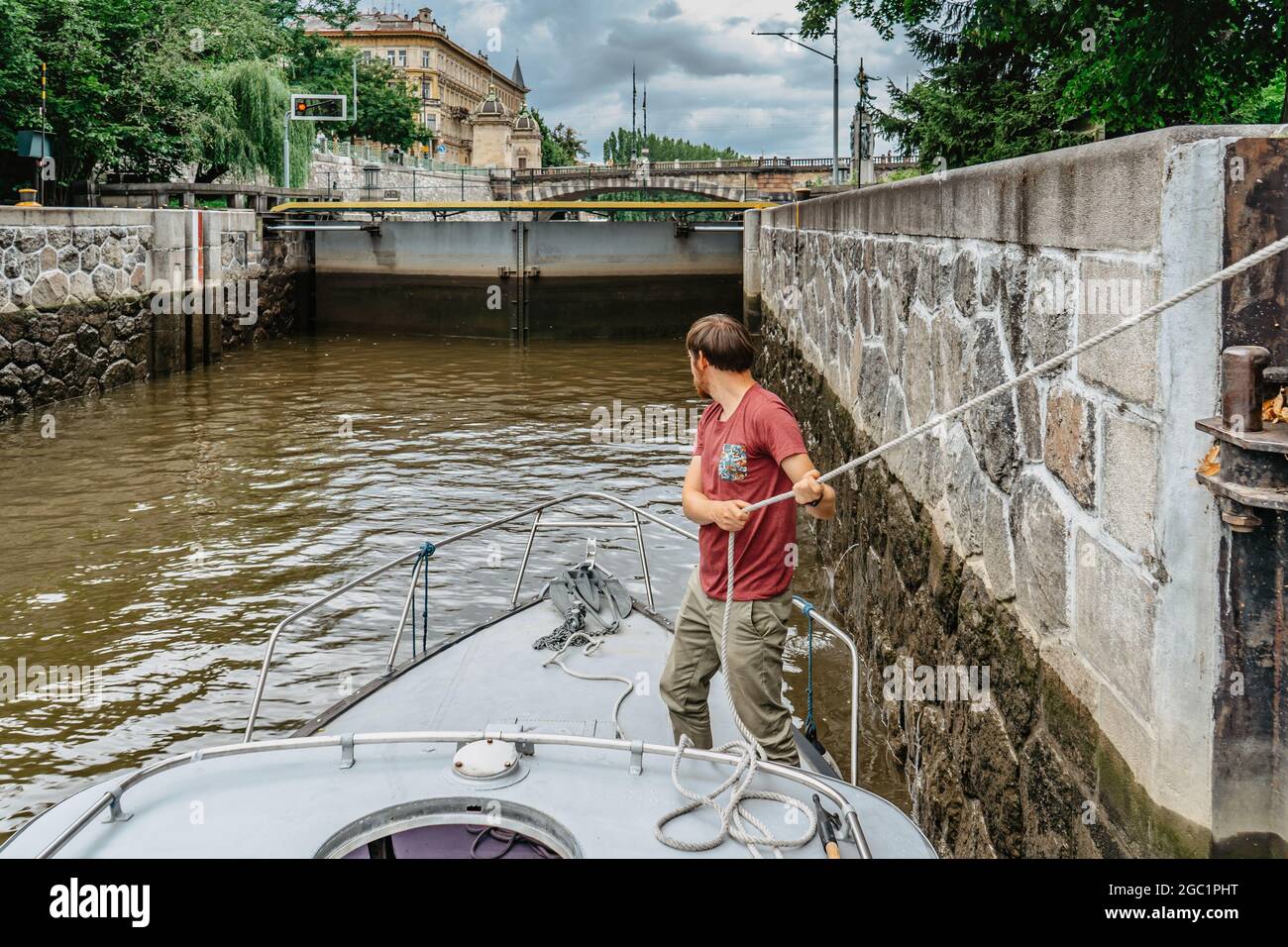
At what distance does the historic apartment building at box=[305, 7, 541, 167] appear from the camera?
97750 mm

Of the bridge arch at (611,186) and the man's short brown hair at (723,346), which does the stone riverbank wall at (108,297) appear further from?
the bridge arch at (611,186)

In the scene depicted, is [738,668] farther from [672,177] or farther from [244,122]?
[672,177]

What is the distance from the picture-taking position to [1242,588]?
2.57 m

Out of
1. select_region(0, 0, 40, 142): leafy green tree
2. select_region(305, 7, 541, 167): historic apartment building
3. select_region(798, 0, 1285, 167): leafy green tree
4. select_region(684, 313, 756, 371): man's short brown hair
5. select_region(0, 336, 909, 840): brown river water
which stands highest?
select_region(305, 7, 541, 167): historic apartment building

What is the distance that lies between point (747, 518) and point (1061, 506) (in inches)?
37.3

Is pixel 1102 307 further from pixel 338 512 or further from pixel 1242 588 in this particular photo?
pixel 338 512

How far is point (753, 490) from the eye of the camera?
13.1 feet

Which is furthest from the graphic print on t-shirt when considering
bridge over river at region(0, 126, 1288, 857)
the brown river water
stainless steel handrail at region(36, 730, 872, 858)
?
the brown river water

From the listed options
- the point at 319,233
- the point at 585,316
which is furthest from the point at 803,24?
the point at 319,233

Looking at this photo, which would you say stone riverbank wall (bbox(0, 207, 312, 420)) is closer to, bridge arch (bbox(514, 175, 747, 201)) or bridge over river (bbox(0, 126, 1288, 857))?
bridge over river (bbox(0, 126, 1288, 857))

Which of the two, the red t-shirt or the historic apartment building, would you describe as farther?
the historic apartment building

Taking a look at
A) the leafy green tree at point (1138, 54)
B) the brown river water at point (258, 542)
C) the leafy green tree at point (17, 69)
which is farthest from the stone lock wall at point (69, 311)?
the leafy green tree at point (1138, 54)

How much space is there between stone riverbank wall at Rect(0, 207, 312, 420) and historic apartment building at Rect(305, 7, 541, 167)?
77.4 meters

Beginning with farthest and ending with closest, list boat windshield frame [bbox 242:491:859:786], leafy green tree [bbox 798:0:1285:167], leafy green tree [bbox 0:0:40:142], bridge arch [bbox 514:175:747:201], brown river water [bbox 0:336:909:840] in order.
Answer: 1. bridge arch [bbox 514:175:747:201]
2. leafy green tree [bbox 0:0:40:142]
3. leafy green tree [bbox 798:0:1285:167]
4. brown river water [bbox 0:336:909:840]
5. boat windshield frame [bbox 242:491:859:786]
